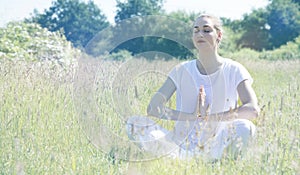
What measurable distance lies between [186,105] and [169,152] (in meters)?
0.54

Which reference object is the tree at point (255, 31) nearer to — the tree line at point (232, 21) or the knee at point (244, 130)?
the tree line at point (232, 21)

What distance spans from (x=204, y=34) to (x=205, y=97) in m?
0.35

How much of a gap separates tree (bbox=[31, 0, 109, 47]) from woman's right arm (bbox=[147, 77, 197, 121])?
27.1m

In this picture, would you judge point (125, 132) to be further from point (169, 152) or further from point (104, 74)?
point (104, 74)

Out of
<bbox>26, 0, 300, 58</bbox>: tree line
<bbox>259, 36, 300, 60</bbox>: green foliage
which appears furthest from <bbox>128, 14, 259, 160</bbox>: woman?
<bbox>26, 0, 300, 58</bbox>: tree line

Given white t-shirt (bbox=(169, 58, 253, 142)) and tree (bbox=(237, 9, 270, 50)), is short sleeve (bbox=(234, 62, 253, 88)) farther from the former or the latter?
tree (bbox=(237, 9, 270, 50))

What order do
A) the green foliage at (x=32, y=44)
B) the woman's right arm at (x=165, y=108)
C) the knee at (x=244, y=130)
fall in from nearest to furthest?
the knee at (x=244, y=130) → the woman's right arm at (x=165, y=108) → the green foliage at (x=32, y=44)

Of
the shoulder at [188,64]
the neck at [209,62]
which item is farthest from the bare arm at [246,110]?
the shoulder at [188,64]

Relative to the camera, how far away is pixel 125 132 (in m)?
2.89

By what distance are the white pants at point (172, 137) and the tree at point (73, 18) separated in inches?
1076

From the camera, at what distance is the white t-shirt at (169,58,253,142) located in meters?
3.00

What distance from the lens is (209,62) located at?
10.1 feet

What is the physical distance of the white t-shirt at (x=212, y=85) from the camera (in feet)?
9.84

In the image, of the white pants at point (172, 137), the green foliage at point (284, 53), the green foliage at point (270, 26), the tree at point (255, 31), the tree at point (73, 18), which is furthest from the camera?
the tree at point (73, 18)
